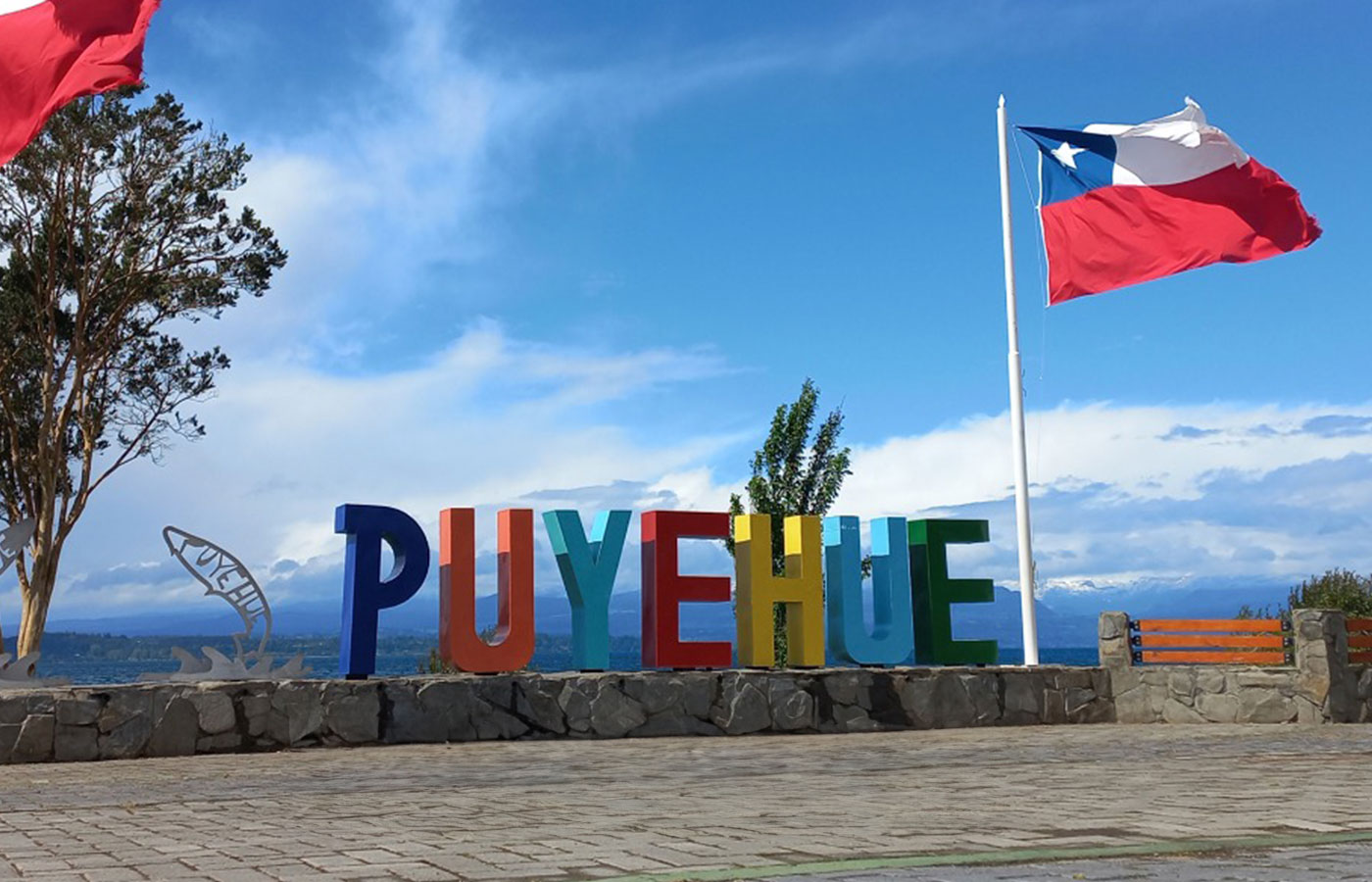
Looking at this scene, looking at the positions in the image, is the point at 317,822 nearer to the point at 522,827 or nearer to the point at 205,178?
the point at 522,827

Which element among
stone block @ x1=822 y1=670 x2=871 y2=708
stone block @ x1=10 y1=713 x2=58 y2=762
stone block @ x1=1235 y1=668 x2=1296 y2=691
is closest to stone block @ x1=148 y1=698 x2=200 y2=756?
stone block @ x1=10 y1=713 x2=58 y2=762

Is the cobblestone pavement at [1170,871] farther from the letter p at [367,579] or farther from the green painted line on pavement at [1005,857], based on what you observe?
the letter p at [367,579]

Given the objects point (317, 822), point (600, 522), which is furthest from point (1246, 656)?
point (317, 822)

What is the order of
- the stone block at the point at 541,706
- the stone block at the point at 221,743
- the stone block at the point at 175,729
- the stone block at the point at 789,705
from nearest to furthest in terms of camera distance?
the stone block at the point at 175,729 → the stone block at the point at 221,743 → the stone block at the point at 541,706 → the stone block at the point at 789,705

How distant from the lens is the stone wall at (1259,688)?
58.7 ft

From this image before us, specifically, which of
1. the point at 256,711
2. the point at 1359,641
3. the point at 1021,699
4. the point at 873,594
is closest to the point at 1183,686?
the point at 1021,699

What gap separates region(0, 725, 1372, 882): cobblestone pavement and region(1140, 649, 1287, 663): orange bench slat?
3250mm

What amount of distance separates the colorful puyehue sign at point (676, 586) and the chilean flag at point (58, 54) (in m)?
5.40

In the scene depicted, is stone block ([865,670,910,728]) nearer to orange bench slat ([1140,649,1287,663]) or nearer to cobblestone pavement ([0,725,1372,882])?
cobblestone pavement ([0,725,1372,882])

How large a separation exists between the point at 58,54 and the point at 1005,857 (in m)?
11.2

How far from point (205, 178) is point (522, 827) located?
18316mm

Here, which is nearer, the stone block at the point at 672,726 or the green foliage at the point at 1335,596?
the stone block at the point at 672,726

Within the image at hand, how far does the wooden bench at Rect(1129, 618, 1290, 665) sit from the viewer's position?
18.6m

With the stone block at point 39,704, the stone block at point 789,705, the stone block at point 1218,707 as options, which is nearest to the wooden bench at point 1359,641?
the stone block at point 1218,707
